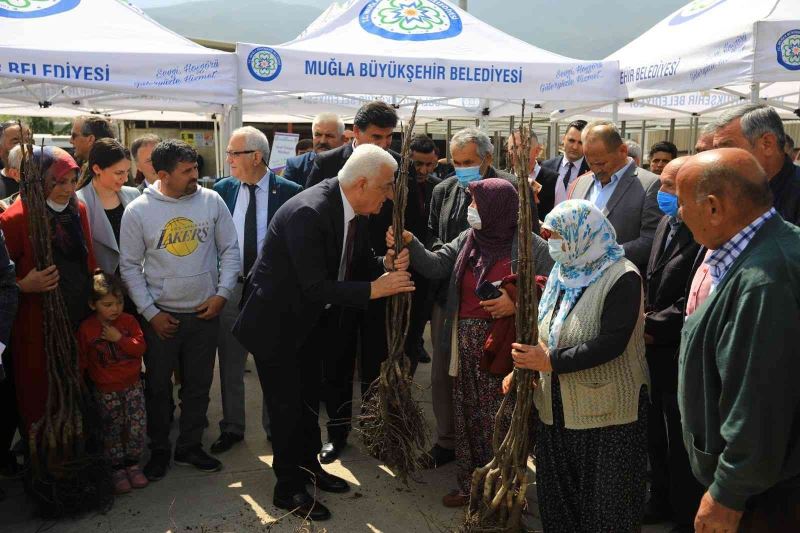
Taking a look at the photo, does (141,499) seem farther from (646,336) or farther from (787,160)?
(787,160)

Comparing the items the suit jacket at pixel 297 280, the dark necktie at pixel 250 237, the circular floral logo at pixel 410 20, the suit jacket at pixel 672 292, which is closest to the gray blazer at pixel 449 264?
the suit jacket at pixel 297 280

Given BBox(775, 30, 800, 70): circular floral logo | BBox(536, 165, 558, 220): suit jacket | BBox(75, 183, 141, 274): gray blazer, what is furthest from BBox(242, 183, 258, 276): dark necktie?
BBox(775, 30, 800, 70): circular floral logo

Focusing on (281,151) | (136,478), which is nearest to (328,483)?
(136,478)

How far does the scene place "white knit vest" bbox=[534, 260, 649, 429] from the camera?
2.64m

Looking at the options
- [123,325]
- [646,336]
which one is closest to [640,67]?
[646,336]

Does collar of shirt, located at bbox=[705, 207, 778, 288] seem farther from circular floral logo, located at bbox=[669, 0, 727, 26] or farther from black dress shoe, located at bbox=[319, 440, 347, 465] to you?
circular floral logo, located at bbox=[669, 0, 727, 26]

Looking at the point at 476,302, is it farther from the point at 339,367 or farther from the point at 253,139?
the point at 253,139

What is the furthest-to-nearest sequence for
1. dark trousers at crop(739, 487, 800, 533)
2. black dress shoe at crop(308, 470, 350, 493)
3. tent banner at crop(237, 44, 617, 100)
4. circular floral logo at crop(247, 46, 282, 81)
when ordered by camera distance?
tent banner at crop(237, 44, 617, 100)
circular floral logo at crop(247, 46, 282, 81)
black dress shoe at crop(308, 470, 350, 493)
dark trousers at crop(739, 487, 800, 533)

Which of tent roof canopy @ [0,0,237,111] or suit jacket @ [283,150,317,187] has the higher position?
tent roof canopy @ [0,0,237,111]

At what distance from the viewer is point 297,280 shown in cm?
329

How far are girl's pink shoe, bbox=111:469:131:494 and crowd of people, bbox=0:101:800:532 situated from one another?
0.04ft

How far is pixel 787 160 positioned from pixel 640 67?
3694mm

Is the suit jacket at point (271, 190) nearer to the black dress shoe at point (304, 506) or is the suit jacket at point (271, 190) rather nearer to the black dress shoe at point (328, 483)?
the black dress shoe at point (328, 483)

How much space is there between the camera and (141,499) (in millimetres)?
3613
